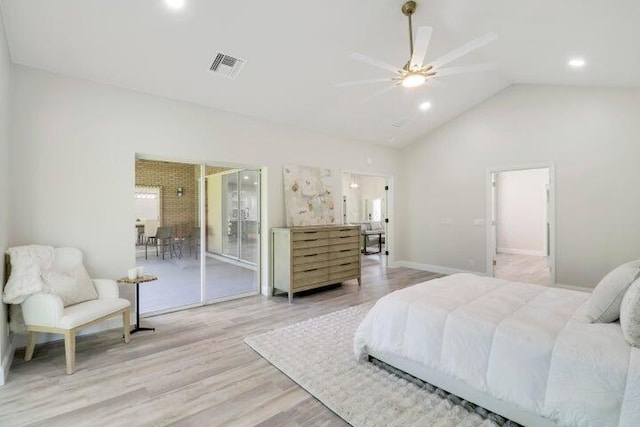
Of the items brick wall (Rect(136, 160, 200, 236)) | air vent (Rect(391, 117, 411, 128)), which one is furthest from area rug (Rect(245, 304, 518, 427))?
air vent (Rect(391, 117, 411, 128))

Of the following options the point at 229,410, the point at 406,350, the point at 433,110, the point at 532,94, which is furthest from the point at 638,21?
the point at 229,410

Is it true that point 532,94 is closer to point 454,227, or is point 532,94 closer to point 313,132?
point 454,227

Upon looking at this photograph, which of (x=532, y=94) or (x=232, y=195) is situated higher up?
(x=532, y=94)

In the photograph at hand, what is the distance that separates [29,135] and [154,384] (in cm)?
272

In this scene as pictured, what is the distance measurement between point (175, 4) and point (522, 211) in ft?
32.6

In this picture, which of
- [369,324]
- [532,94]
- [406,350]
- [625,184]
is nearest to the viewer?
[406,350]

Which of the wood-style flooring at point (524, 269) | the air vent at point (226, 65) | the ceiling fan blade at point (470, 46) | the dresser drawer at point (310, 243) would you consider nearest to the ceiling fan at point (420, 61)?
the ceiling fan blade at point (470, 46)

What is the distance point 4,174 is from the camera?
104 inches

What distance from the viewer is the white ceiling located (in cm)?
278

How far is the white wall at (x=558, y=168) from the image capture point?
174 inches

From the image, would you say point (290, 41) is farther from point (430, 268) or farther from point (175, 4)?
point (430, 268)

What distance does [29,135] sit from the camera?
3.05 meters

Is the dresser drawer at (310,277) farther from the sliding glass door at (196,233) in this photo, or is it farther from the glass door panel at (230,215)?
the glass door panel at (230,215)

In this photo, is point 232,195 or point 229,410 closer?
point 229,410
